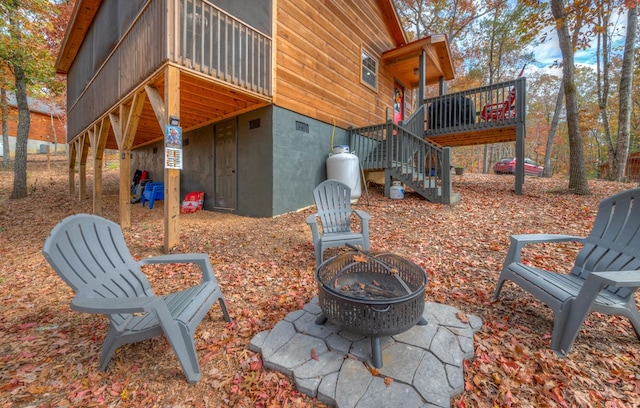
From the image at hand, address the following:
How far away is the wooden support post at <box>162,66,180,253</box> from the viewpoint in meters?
A: 3.69

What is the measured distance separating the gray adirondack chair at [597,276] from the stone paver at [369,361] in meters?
0.48

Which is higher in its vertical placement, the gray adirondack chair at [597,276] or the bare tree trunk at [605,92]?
the bare tree trunk at [605,92]

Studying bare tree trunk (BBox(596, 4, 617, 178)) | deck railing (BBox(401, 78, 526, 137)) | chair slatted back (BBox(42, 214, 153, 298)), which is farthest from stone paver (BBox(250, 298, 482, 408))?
bare tree trunk (BBox(596, 4, 617, 178))

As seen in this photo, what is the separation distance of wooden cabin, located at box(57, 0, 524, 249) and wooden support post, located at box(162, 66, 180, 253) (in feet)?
0.05

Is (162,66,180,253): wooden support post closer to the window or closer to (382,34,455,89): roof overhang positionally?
the window

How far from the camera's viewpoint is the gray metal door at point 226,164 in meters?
6.17

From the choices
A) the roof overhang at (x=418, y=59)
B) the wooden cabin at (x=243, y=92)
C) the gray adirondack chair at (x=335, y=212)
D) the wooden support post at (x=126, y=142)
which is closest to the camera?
the gray adirondack chair at (x=335, y=212)

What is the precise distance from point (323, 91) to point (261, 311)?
569 cm

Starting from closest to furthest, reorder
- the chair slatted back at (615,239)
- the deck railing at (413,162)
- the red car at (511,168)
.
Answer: the chair slatted back at (615,239)
the deck railing at (413,162)
the red car at (511,168)

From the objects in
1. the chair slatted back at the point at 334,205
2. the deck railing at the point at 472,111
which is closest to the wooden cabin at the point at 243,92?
the deck railing at the point at 472,111

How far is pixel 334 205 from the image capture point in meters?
3.61

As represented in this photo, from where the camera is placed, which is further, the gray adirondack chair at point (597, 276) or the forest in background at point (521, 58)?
the forest in background at point (521, 58)

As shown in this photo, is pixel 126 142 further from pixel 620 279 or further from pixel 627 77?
pixel 627 77

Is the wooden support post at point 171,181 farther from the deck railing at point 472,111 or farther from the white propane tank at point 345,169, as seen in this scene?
the deck railing at point 472,111
